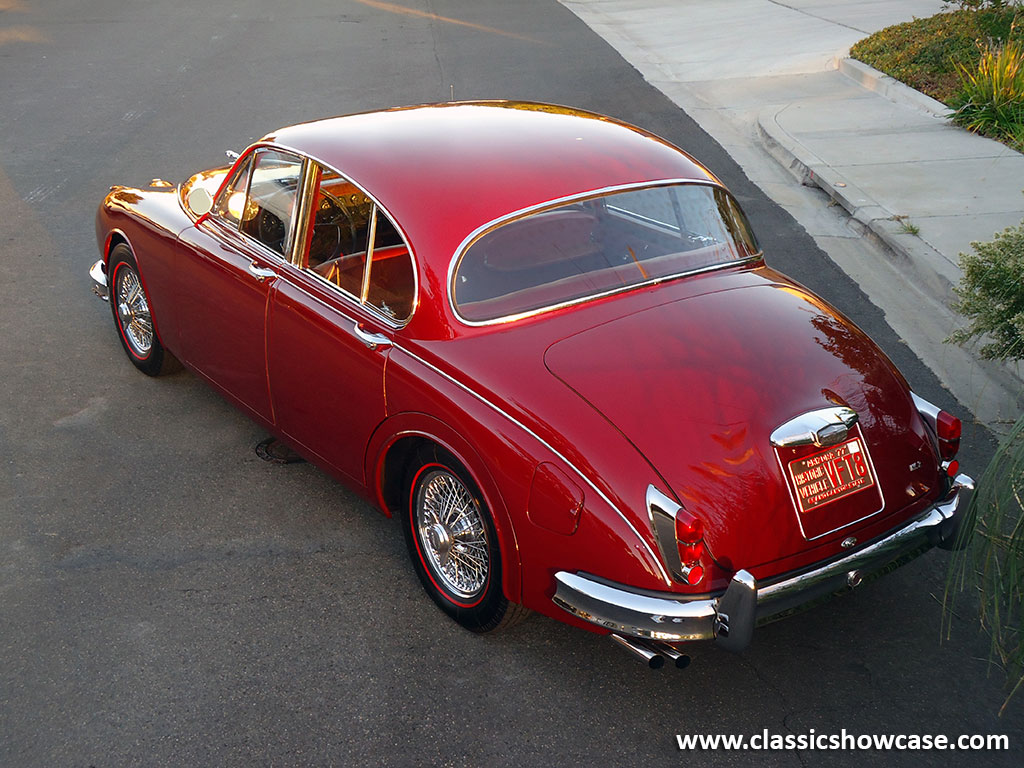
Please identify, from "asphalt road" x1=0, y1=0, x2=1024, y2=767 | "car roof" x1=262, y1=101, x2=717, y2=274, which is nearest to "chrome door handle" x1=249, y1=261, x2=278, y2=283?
"car roof" x1=262, y1=101, x2=717, y2=274

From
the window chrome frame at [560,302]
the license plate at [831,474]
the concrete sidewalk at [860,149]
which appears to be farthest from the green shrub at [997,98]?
the license plate at [831,474]

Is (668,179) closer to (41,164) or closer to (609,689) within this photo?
(609,689)

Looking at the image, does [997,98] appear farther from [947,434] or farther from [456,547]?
[456,547]

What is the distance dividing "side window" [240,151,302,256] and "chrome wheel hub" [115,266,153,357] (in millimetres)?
1261

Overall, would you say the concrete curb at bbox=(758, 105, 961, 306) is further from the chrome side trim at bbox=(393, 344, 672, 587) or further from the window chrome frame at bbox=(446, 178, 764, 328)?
the chrome side trim at bbox=(393, 344, 672, 587)

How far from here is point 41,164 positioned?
10.6 meters

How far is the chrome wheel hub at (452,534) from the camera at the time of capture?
4.02m

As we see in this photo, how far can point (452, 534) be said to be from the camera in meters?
4.12

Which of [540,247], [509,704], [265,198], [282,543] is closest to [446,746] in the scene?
[509,704]

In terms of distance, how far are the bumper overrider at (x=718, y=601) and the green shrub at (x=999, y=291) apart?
2.23 m

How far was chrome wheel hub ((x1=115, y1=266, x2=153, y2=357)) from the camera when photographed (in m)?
6.24

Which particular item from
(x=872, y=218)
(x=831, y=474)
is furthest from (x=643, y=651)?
(x=872, y=218)

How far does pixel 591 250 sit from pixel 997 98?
8.33m

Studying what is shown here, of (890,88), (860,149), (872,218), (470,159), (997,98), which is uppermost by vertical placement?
(470,159)
